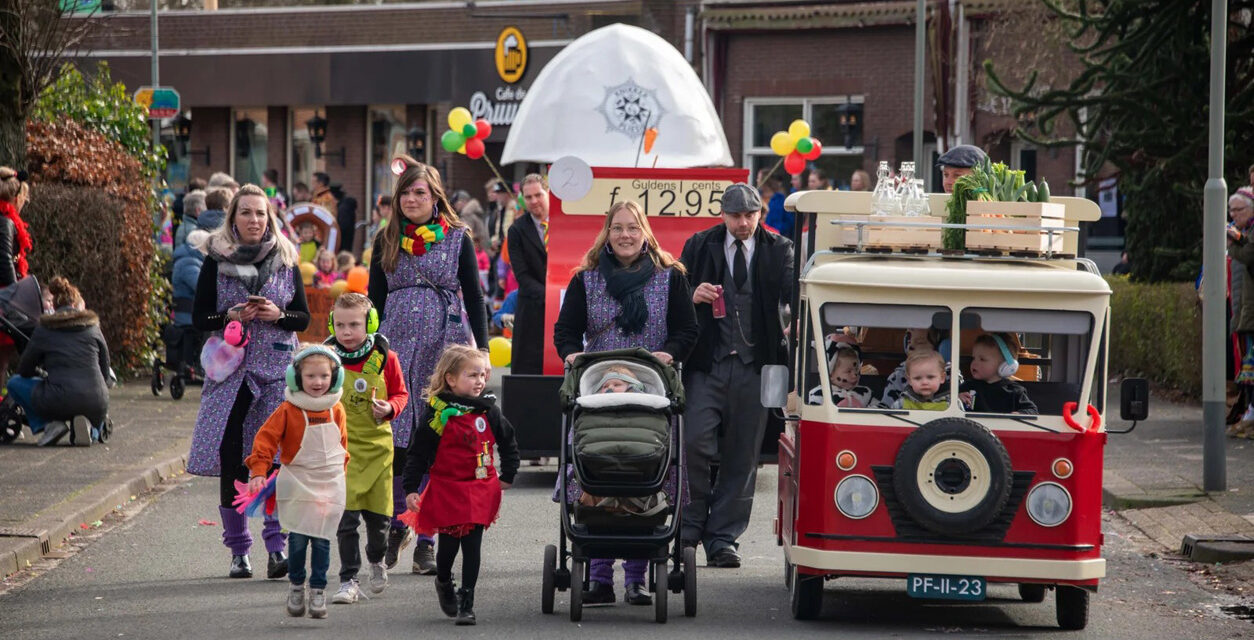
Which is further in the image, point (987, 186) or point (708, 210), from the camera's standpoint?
point (708, 210)

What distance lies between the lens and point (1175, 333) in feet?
58.7

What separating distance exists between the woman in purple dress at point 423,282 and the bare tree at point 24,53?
8886 mm

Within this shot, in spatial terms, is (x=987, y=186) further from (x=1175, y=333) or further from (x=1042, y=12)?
(x=1042, y=12)

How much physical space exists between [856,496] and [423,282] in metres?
2.89

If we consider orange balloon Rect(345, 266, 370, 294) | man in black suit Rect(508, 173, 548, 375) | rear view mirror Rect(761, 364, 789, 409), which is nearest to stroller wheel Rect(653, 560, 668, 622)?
rear view mirror Rect(761, 364, 789, 409)

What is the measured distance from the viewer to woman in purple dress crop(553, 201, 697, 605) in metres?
8.94

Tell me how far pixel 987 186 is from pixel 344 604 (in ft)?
11.9

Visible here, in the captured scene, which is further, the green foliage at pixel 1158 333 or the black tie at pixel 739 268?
the green foliage at pixel 1158 333

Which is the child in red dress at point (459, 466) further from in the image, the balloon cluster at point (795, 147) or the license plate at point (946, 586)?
the balloon cluster at point (795, 147)

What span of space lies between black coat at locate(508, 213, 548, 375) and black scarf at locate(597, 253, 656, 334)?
11.1 ft

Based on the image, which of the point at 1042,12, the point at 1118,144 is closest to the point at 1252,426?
the point at 1118,144

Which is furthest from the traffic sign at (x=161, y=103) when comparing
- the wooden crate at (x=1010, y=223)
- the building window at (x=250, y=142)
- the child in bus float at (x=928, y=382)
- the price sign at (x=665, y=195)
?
the building window at (x=250, y=142)

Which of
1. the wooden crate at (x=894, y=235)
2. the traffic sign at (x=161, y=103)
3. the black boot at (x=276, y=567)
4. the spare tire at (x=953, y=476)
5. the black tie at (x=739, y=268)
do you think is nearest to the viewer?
the spare tire at (x=953, y=476)

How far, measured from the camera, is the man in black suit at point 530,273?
41.0 ft
